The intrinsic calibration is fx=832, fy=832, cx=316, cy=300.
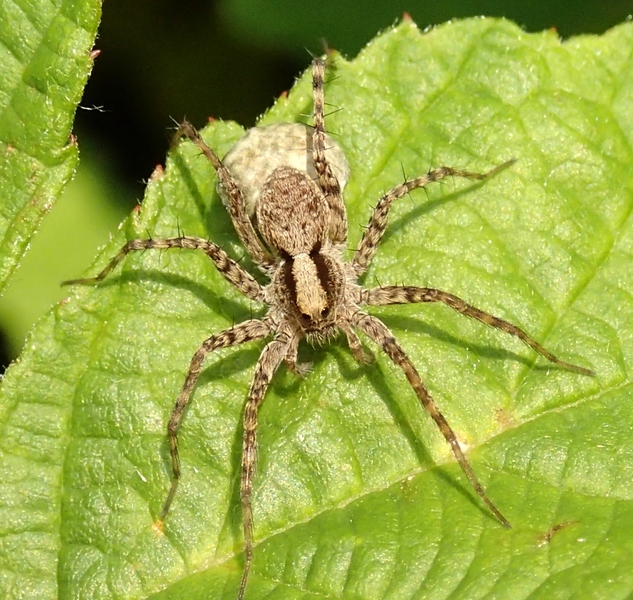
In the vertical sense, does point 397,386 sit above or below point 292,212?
below

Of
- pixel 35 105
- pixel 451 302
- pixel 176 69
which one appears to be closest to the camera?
pixel 35 105

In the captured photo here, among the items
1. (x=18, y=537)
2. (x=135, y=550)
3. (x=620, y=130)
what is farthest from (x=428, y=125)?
(x=18, y=537)

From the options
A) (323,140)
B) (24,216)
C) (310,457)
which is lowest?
(310,457)

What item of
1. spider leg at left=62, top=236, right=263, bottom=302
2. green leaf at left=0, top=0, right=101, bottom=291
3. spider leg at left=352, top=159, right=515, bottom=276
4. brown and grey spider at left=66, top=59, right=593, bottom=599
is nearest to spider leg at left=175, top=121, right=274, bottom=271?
brown and grey spider at left=66, top=59, right=593, bottom=599

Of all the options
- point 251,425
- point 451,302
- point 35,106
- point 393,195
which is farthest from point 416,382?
point 35,106

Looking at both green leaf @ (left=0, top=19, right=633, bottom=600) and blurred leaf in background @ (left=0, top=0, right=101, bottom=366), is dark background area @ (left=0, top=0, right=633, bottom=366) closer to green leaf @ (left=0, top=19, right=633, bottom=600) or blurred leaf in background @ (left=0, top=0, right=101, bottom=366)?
green leaf @ (left=0, top=19, right=633, bottom=600)

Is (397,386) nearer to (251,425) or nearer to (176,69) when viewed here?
(251,425)

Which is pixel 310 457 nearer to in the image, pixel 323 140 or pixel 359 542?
pixel 359 542
